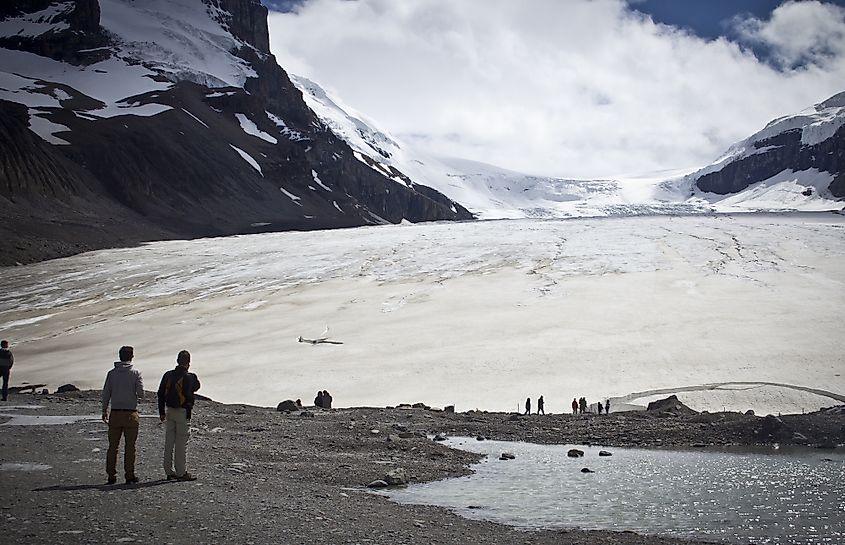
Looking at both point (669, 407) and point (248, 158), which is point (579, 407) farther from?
point (248, 158)

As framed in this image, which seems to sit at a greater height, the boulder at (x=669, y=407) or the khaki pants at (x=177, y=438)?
the boulder at (x=669, y=407)

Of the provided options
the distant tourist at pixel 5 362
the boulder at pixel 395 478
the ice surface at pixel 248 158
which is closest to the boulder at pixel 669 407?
the boulder at pixel 395 478

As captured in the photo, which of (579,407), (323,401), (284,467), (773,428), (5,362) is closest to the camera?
(284,467)

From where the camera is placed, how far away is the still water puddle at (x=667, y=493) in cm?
1007

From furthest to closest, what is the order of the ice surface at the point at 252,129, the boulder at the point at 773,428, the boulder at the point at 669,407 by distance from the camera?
the ice surface at the point at 252,129, the boulder at the point at 669,407, the boulder at the point at 773,428

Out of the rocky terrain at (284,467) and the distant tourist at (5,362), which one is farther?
the distant tourist at (5,362)

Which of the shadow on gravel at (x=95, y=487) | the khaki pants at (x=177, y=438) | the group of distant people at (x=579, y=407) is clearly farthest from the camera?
the group of distant people at (x=579, y=407)

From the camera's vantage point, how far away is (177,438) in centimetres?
993

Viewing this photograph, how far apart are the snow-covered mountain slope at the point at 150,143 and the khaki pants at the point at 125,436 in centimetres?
6454

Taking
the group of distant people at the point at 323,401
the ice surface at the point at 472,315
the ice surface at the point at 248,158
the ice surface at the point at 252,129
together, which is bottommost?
the group of distant people at the point at 323,401

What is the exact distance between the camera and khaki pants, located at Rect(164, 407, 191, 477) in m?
9.88

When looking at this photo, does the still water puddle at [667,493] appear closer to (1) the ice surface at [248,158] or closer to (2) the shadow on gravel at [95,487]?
(2) the shadow on gravel at [95,487]

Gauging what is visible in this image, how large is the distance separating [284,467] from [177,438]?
10.1 ft

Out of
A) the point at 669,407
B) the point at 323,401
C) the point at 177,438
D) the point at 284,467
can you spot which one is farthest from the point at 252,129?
the point at 177,438
